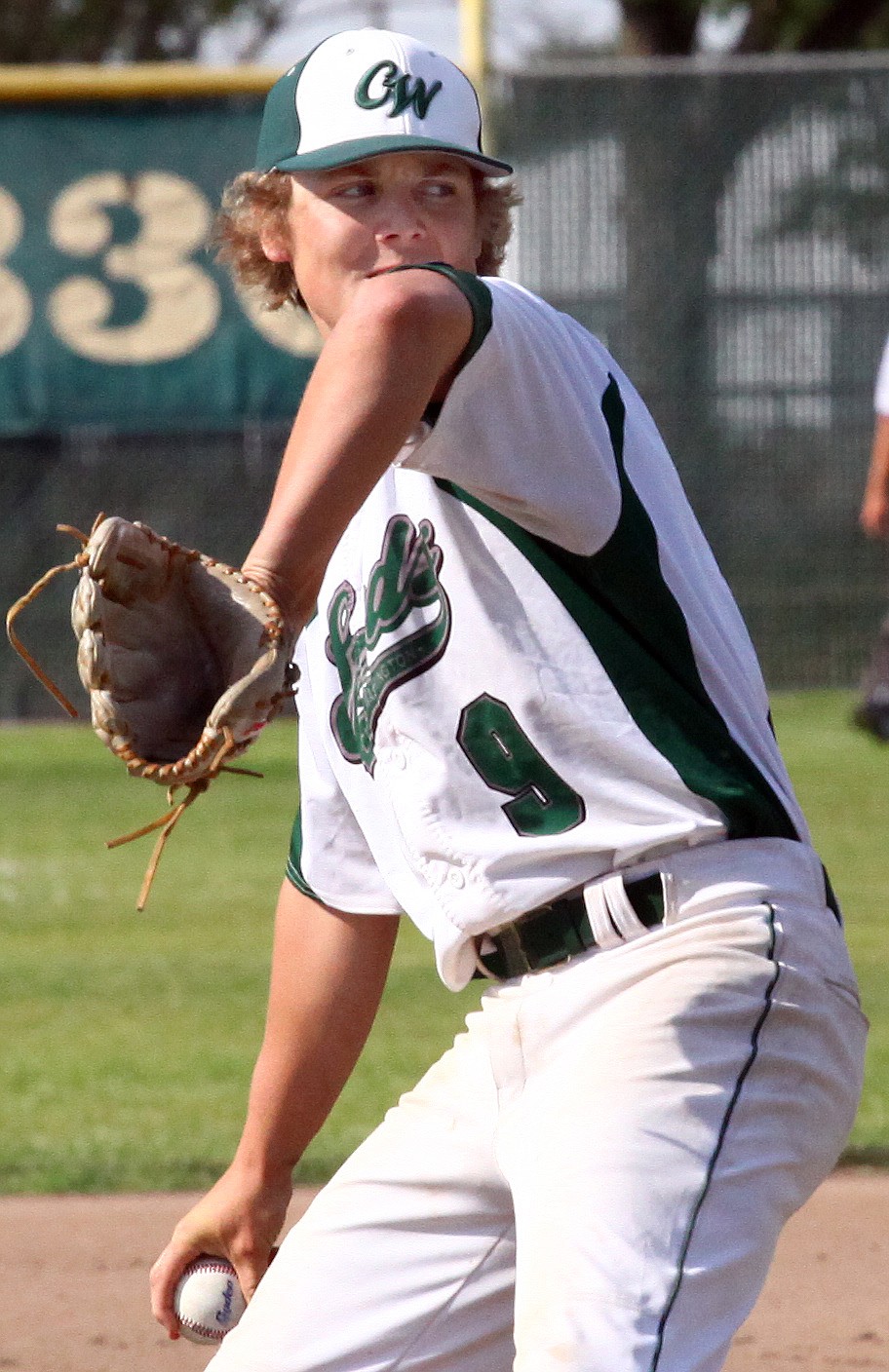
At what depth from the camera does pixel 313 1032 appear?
2.43 m

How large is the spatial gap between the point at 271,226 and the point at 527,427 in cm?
68

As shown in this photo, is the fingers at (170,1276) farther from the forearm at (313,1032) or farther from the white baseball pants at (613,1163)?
the white baseball pants at (613,1163)

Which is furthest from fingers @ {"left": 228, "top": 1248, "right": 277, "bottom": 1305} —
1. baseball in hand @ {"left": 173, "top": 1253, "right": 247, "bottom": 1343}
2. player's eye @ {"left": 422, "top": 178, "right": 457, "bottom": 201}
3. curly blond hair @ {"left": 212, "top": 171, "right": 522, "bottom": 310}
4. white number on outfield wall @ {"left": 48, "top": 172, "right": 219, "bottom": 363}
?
white number on outfield wall @ {"left": 48, "top": 172, "right": 219, "bottom": 363}

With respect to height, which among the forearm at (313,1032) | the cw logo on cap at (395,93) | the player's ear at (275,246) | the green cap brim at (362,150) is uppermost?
the cw logo on cap at (395,93)

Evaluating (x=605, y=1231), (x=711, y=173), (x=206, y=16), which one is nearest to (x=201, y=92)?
(x=711, y=173)

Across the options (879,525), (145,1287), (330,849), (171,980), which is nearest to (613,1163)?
(330,849)

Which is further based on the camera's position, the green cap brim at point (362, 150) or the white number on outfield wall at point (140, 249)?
the white number on outfield wall at point (140, 249)

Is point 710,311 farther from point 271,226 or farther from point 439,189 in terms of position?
point 439,189

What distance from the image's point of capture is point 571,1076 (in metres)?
1.95

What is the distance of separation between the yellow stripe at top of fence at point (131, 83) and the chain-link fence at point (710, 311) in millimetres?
1391

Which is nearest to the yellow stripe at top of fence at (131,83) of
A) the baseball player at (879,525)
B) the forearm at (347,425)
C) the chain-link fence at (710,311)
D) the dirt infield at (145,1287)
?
the chain-link fence at (710,311)

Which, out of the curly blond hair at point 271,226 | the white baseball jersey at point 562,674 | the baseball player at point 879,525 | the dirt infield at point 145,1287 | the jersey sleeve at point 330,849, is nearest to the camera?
the white baseball jersey at point 562,674

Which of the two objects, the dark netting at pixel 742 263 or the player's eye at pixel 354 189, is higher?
the player's eye at pixel 354 189

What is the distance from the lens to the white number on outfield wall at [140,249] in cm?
1123
